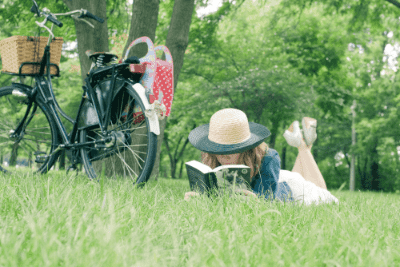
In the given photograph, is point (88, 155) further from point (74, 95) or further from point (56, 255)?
point (74, 95)

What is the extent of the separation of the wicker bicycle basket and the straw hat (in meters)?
2.19

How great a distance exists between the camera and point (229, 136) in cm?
266

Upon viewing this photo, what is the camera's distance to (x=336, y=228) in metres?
1.68

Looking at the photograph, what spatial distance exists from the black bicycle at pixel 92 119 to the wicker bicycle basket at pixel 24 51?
0.07 metres

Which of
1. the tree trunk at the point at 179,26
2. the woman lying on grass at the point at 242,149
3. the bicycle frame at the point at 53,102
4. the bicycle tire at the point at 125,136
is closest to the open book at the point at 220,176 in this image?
the woman lying on grass at the point at 242,149

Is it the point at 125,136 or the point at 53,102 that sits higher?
the point at 53,102

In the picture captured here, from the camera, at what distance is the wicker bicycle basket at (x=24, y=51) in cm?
367

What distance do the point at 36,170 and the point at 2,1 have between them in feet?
15.2

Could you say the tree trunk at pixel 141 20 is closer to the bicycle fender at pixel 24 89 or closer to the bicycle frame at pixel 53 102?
the bicycle frame at pixel 53 102

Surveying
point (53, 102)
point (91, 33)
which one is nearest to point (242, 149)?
point (53, 102)

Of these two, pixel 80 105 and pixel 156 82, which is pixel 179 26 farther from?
pixel 80 105

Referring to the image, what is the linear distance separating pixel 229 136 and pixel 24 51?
259 cm

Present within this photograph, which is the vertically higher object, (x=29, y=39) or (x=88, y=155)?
(x=29, y=39)

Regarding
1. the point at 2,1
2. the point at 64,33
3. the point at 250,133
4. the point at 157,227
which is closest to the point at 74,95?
the point at 64,33
